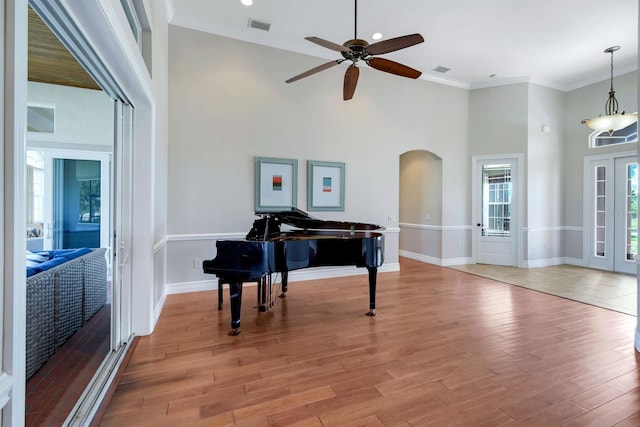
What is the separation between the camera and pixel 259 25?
4.27 meters

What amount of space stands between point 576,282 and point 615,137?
3.08 meters

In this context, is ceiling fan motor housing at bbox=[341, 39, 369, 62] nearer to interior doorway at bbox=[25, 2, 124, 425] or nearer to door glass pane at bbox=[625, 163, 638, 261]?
interior doorway at bbox=[25, 2, 124, 425]

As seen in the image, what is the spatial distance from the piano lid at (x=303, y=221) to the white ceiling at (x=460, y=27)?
2.64m

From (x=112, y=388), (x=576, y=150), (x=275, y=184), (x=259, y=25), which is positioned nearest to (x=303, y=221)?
(x=275, y=184)

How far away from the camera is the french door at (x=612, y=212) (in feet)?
18.3

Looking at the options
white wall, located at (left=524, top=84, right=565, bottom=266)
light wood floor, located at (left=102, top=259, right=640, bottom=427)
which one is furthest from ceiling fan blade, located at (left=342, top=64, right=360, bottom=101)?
white wall, located at (left=524, top=84, right=565, bottom=266)

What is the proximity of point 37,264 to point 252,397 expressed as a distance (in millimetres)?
1987

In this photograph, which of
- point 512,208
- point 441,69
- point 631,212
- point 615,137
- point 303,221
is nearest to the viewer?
point 303,221

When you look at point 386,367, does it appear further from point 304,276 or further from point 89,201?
point 89,201

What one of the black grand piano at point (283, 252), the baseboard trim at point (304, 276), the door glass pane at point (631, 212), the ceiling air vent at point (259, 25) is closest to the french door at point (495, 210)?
the door glass pane at point (631, 212)

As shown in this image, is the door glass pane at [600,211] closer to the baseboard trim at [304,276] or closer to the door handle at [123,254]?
the baseboard trim at [304,276]

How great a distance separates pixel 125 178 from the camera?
266cm

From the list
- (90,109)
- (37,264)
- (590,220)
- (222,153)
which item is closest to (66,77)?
(90,109)

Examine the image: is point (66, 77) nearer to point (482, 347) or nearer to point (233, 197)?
point (233, 197)
